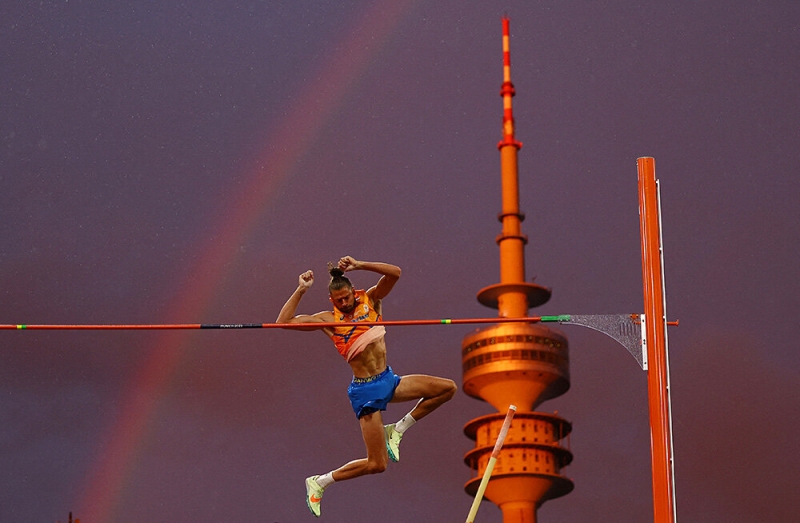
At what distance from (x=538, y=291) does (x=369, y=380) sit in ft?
369

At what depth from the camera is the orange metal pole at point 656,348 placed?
15.1m

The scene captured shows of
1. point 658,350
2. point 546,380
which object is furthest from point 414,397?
point 546,380

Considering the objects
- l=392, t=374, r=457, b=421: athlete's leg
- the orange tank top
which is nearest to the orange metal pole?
l=392, t=374, r=457, b=421: athlete's leg

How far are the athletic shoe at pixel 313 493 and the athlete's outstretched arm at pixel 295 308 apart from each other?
2.37 meters

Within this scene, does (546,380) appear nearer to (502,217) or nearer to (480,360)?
(480,360)

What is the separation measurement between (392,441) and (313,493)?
4.44ft

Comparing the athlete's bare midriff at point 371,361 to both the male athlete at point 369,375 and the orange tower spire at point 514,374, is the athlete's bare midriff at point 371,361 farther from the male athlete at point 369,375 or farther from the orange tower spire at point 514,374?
the orange tower spire at point 514,374

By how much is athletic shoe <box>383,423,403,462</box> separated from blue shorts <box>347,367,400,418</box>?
0.69 meters

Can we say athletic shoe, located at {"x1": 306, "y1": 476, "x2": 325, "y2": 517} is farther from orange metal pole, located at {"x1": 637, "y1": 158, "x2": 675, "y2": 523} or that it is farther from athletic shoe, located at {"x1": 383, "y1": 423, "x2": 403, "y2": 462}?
orange metal pole, located at {"x1": 637, "y1": 158, "x2": 675, "y2": 523}

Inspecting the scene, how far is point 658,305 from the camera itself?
15930 millimetres

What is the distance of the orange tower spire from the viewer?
416ft

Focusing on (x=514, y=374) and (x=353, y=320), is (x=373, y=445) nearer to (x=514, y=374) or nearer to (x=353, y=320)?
(x=353, y=320)

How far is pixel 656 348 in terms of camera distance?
51.6 ft

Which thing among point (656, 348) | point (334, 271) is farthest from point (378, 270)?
point (656, 348)
